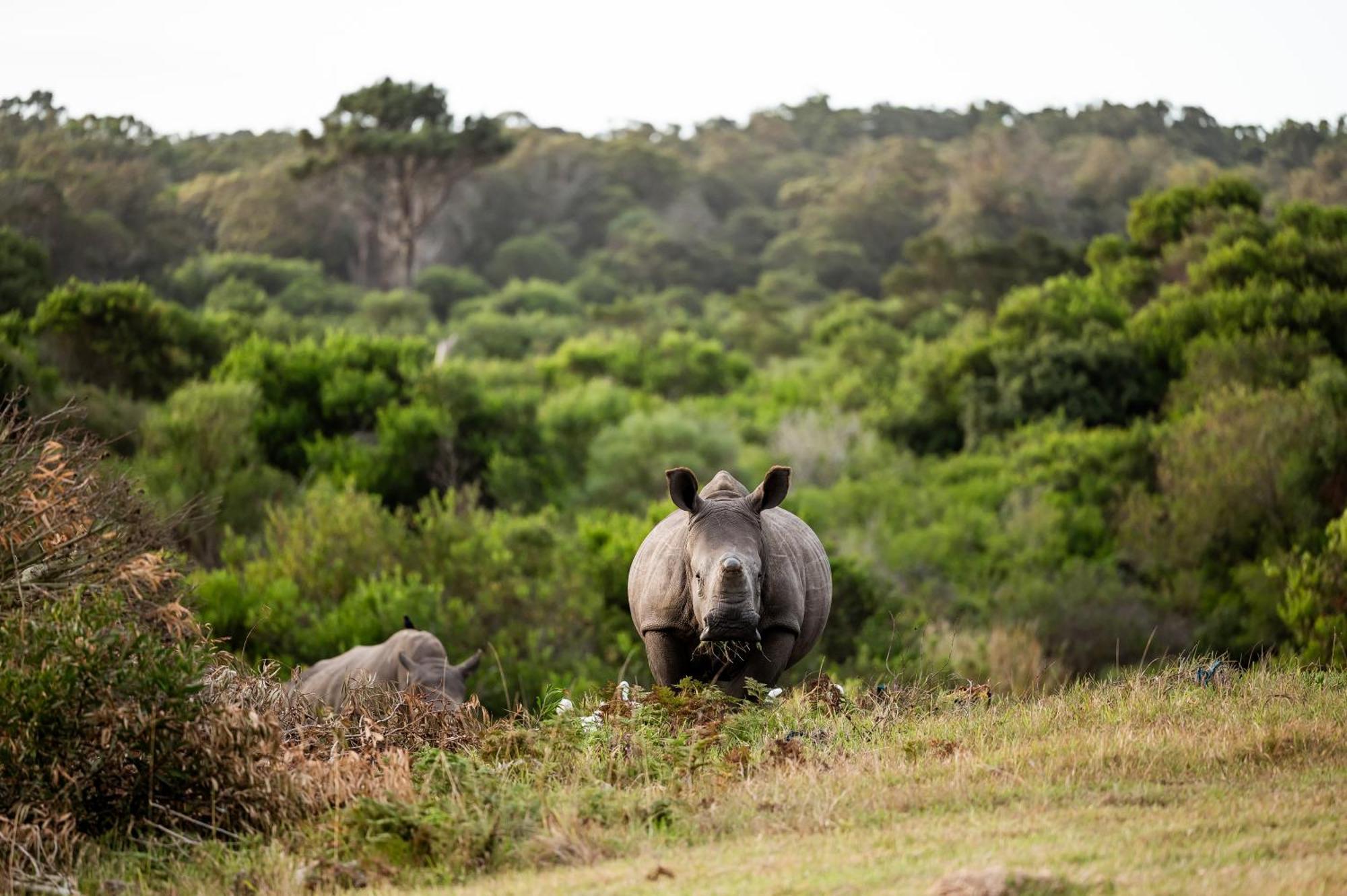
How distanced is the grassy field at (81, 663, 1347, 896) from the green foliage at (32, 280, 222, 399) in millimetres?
34698

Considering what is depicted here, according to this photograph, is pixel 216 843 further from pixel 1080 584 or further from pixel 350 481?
Answer: pixel 1080 584

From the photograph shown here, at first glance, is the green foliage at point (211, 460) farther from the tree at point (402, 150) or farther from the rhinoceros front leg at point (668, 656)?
the tree at point (402, 150)

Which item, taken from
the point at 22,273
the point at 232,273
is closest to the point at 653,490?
the point at 22,273

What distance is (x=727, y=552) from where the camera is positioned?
27.5 ft

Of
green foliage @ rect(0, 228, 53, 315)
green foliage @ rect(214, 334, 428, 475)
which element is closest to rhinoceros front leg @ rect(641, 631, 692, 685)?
green foliage @ rect(214, 334, 428, 475)

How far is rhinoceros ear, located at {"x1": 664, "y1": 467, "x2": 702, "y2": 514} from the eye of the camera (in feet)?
28.8

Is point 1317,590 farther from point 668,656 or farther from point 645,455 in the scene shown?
point 668,656

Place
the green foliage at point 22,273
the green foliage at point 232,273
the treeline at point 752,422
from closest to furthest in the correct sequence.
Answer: the treeline at point 752,422 < the green foliage at point 22,273 < the green foliage at point 232,273

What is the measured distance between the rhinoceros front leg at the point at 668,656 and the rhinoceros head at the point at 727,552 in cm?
35

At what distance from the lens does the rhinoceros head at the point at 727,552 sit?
8.20m

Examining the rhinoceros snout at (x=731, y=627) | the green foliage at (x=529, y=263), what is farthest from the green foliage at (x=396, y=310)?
the rhinoceros snout at (x=731, y=627)

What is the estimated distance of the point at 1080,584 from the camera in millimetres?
35062

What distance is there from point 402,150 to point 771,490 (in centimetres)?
6923

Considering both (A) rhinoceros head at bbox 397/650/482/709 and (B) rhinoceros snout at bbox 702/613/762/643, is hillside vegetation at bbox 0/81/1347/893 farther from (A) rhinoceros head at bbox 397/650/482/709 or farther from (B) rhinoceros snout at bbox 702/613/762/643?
(A) rhinoceros head at bbox 397/650/482/709
